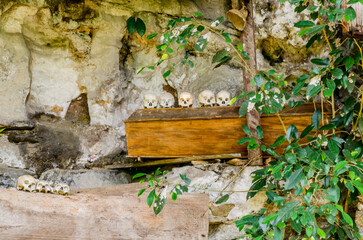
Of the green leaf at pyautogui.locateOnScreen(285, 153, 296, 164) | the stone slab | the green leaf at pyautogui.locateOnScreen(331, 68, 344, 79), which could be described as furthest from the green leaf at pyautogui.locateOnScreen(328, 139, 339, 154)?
the stone slab

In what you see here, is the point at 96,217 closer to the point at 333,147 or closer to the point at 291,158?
the point at 291,158

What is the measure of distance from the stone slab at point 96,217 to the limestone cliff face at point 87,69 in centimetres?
128

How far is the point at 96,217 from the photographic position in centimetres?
243

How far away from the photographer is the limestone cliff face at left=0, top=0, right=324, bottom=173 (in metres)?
3.62

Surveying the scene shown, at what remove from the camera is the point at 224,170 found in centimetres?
309

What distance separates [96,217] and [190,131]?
0.95 meters

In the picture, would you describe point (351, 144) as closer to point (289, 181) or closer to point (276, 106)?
point (276, 106)

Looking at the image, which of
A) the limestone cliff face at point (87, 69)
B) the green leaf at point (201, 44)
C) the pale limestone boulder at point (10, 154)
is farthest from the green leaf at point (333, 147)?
the pale limestone boulder at point (10, 154)

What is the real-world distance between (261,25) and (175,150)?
1.35 m

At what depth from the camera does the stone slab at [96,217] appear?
89.7 inches

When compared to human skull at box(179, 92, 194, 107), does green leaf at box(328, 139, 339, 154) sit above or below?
below

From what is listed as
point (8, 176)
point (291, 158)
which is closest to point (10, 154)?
point (8, 176)

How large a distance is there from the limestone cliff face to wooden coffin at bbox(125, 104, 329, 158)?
0.74 m

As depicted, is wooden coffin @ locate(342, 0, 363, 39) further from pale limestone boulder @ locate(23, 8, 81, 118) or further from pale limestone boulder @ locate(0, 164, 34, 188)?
pale limestone boulder @ locate(0, 164, 34, 188)
